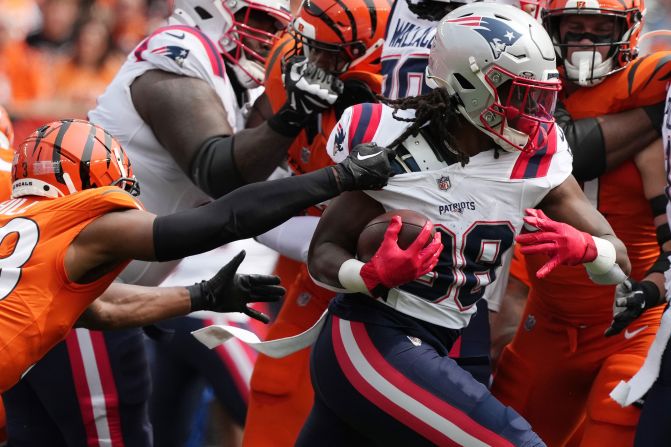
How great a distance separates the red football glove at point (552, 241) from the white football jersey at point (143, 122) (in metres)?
1.71

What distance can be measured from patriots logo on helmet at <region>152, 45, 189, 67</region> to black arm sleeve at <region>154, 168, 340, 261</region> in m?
1.35

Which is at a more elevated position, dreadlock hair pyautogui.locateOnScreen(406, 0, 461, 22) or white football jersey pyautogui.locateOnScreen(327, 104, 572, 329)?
dreadlock hair pyautogui.locateOnScreen(406, 0, 461, 22)

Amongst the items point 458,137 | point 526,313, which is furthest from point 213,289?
point 526,313

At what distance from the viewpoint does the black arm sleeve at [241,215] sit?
3.46 meters

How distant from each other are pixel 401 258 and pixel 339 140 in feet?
1.68

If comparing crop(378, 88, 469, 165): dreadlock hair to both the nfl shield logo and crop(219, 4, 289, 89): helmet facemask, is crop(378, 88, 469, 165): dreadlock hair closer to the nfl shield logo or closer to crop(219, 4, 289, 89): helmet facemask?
the nfl shield logo

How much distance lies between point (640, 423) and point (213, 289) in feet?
4.53

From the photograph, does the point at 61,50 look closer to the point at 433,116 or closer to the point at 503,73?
the point at 433,116

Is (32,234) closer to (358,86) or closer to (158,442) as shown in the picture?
(358,86)

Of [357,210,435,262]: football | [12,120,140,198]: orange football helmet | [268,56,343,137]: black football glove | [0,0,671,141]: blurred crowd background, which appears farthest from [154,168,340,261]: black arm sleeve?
[0,0,671,141]: blurred crowd background

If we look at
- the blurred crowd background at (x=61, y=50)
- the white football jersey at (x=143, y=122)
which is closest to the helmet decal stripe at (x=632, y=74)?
the white football jersey at (x=143, y=122)

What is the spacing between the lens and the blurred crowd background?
406 inches

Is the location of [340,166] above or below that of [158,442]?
above

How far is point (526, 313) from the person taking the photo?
4668 mm
